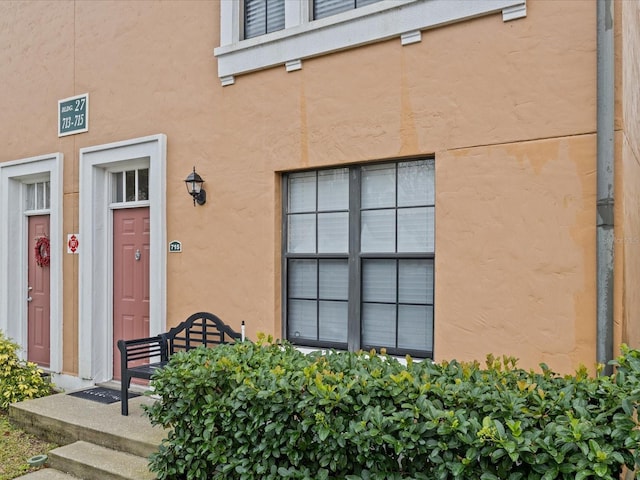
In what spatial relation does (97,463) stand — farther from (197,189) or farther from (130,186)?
(130,186)

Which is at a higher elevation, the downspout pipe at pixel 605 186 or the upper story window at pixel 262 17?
the upper story window at pixel 262 17

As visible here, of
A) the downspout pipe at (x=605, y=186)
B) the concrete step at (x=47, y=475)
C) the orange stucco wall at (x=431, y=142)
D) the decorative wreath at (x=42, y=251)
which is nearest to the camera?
the downspout pipe at (x=605, y=186)

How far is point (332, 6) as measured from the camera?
4.68 m

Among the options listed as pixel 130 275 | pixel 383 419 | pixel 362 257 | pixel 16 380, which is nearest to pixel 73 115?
pixel 130 275

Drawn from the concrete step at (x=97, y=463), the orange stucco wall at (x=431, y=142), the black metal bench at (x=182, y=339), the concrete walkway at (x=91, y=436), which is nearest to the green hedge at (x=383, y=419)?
the concrete step at (x=97, y=463)

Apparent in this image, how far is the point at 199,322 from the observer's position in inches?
214

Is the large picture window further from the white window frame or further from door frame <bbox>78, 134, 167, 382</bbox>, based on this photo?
door frame <bbox>78, 134, 167, 382</bbox>

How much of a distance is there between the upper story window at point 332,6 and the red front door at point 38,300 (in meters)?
4.86

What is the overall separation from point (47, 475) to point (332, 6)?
4782 millimetres

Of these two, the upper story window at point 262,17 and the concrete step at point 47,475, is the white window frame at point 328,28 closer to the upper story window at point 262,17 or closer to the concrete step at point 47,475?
the upper story window at point 262,17

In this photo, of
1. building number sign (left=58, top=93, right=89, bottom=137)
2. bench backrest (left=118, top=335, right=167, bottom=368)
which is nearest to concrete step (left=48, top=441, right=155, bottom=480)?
bench backrest (left=118, top=335, right=167, bottom=368)

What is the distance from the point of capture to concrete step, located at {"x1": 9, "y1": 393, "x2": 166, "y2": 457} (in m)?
4.45

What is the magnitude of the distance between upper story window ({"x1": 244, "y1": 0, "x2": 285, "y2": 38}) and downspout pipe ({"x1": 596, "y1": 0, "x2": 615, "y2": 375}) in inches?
112

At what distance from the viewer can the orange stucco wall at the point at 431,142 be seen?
359 centimetres
